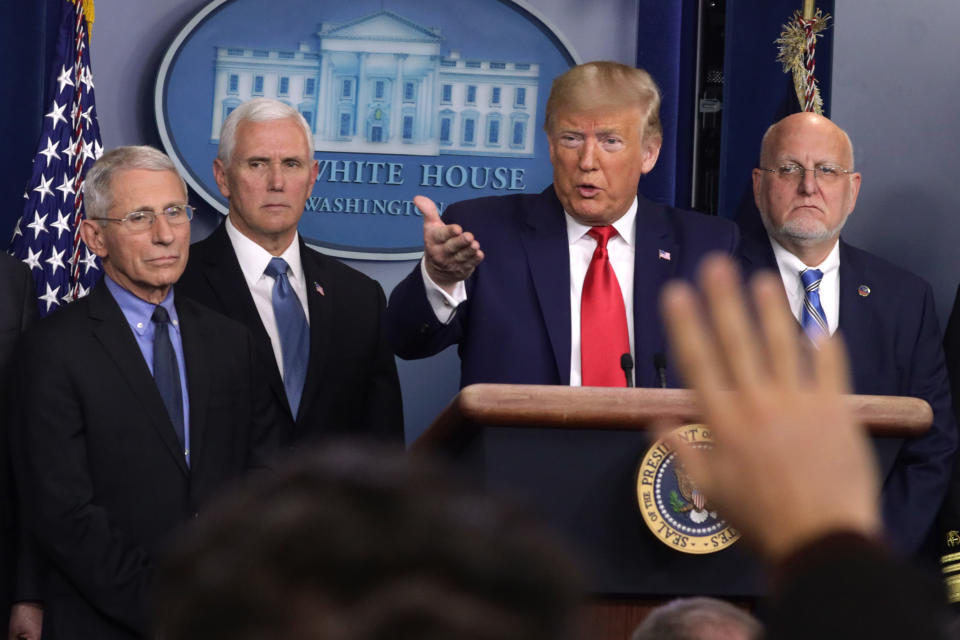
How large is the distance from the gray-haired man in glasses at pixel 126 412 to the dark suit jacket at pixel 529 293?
56 cm

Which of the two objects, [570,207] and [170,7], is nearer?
[570,207]

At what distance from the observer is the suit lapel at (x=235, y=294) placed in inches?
143

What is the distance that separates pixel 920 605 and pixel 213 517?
0.34 meters

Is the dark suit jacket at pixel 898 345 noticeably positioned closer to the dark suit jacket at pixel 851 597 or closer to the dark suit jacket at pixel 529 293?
the dark suit jacket at pixel 529 293

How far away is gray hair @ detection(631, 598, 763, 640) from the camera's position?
1473mm

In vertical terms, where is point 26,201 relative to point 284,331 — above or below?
above

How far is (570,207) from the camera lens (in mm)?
3115

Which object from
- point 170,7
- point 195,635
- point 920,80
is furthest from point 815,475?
point 170,7

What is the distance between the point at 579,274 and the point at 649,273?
0.54ft

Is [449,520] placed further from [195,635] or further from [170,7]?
[170,7]

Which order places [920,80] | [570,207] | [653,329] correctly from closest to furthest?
[653,329], [570,207], [920,80]

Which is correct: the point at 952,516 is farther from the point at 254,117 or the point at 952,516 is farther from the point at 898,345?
the point at 254,117

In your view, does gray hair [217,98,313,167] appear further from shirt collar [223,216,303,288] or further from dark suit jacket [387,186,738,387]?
dark suit jacket [387,186,738,387]

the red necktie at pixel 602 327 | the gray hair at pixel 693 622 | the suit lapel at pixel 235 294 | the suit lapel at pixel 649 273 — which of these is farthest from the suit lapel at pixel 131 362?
the gray hair at pixel 693 622
